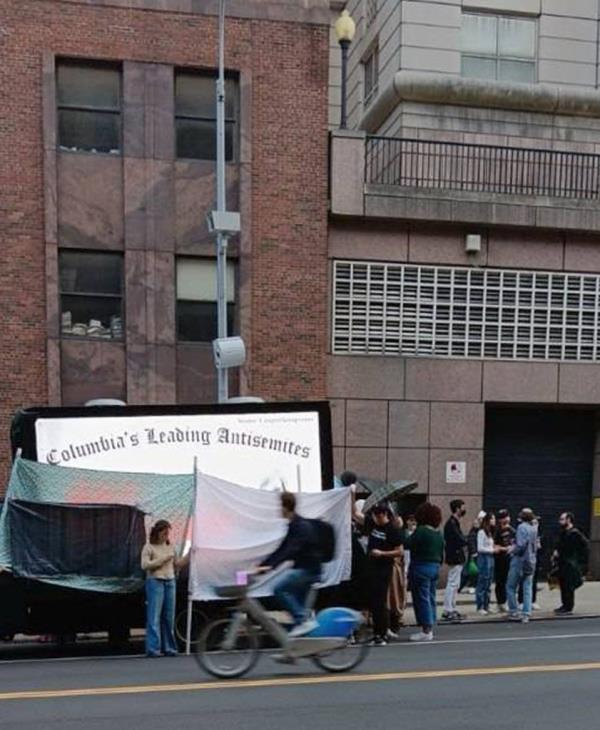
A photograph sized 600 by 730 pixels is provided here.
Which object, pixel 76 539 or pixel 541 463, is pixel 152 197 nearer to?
pixel 76 539

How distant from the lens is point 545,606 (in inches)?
595

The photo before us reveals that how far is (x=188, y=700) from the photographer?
7.38m

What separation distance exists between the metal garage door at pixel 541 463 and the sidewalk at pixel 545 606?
1871 millimetres

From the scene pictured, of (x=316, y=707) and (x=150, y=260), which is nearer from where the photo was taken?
(x=316, y=707)

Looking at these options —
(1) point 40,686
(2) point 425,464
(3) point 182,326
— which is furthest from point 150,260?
(1) point 40,686

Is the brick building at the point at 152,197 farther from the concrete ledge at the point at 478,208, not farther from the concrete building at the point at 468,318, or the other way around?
the concrete ledge at the point at 478,208

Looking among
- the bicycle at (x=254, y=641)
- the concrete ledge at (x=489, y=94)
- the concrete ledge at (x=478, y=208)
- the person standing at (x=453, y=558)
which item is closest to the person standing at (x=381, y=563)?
the person standing at (x=453, y=558)

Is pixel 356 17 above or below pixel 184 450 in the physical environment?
above

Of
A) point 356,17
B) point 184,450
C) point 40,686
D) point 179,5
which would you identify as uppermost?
point 356,17

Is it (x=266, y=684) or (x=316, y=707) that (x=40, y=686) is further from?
(x=316, y=707)

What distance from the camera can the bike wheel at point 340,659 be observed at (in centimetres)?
841

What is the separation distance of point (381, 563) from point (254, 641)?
300 centimetres

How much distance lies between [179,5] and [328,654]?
44.9ft

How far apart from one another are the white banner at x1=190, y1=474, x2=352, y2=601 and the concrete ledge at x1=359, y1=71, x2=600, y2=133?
1330 centimetres
